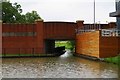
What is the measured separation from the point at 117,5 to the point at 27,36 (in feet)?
47.3

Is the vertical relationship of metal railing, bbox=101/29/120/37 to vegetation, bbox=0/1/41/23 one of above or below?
below

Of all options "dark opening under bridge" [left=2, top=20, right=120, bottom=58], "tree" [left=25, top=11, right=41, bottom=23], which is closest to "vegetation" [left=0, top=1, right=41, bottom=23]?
"tree" [left=25, top=11, right=41, bottom=23]

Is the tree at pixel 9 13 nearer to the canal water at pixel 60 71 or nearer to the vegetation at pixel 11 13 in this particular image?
the vegetation at pixel 11 13

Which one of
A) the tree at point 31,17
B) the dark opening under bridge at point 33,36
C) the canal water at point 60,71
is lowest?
the canal water at point 60,71

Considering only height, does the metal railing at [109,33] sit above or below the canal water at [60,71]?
above

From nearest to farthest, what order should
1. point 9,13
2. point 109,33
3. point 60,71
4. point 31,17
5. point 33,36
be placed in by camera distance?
point 60,71
point 109,33
point 33,36
point 9,13
point 31,17

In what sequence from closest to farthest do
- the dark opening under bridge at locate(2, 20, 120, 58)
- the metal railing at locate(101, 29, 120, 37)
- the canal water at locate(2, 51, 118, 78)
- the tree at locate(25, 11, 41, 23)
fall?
the canal water at locate(2, 51, 118, 78), the metal railing at locate(101, 29, 120, 37), the dark opening under bridge at locate(2, 20, 120, 58), the tree at locate(25, 11, 41, 23)

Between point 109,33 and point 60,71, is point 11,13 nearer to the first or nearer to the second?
point 109,33

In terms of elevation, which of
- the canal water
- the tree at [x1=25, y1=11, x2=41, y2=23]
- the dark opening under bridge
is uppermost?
the tree at [x1=25, y1=11, x2=41, y2=23]

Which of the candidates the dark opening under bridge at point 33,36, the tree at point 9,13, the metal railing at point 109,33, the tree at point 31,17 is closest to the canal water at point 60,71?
the metal railing at point 109,33

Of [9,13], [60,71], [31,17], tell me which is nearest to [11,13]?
[9,13]

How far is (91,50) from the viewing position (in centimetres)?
4462

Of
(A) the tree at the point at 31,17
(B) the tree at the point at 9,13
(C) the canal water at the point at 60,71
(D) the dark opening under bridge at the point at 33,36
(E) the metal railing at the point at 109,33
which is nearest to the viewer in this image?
(C) the canal water at the point at 60,71

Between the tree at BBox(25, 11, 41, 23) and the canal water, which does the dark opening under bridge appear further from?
the tree at BBox(25, 11, 41, 23)
